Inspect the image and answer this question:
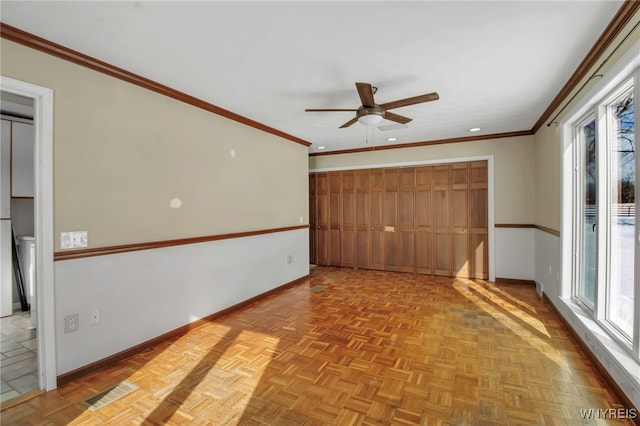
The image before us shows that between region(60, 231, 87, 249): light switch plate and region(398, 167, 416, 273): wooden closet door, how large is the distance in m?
4.69

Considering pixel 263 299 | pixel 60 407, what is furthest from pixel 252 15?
pixel 263 299

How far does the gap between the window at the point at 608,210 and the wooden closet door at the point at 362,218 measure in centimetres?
326

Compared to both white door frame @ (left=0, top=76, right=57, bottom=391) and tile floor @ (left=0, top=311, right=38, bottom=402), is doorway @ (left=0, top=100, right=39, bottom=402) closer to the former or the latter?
tile floor @ (left=0, top=311, right=38, bottom=402)

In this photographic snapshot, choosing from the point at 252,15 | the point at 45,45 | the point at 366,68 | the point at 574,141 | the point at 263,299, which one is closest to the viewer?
the point at 252,15

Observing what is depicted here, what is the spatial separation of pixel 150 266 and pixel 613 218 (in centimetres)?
395

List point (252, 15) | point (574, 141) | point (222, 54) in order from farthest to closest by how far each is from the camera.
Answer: point (574, 141) < point (222, 54) < point (252, 15)

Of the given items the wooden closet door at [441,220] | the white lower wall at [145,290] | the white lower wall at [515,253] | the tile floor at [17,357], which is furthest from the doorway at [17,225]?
the white lower wall at [515,253]

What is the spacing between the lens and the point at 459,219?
5258 millimetres

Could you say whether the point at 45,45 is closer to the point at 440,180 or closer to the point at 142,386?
the point at 142,386

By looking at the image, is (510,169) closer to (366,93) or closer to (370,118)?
(370,118)

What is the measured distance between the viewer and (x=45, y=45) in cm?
211

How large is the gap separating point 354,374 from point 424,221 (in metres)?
3.73

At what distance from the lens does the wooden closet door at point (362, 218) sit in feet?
19.6

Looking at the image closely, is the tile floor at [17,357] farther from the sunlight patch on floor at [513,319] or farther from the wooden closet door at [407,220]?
the wooden closet door at [407,220]
